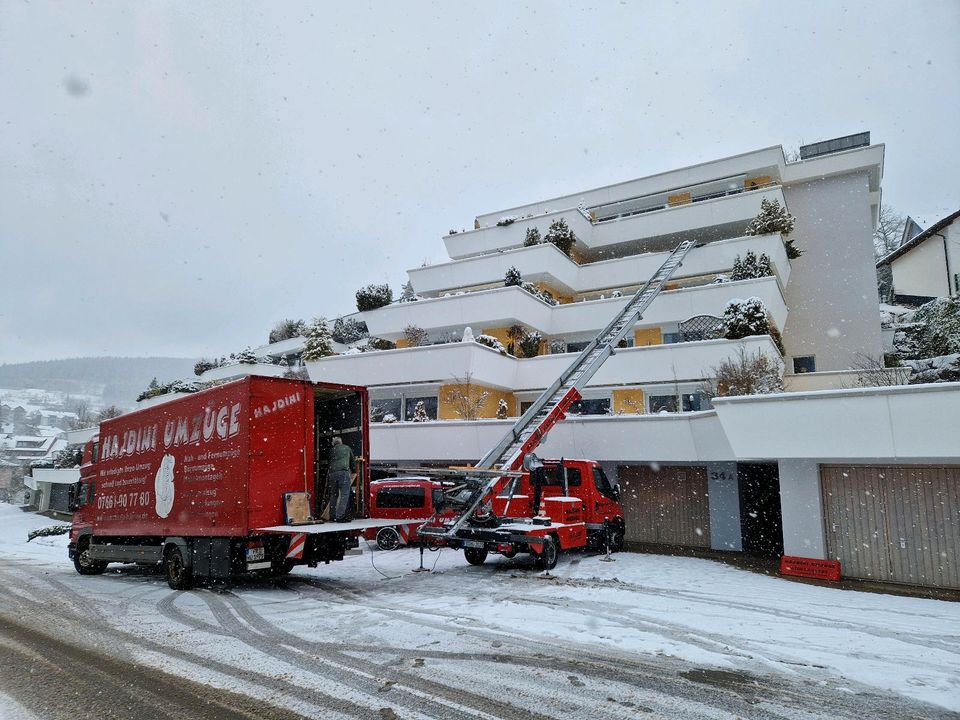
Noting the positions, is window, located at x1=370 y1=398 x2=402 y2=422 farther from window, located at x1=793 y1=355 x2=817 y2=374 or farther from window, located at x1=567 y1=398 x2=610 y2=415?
window, located at x1=793 y1=355 x2=817 y2=374

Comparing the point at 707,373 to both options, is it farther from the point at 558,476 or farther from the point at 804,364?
the point at 804,364

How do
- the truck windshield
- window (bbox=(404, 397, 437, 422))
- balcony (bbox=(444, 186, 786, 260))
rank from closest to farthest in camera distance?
the truck windshield, window (bbox=(404, 397, 437, 422)), balcony (bbox=(444, 186, 786, 260))

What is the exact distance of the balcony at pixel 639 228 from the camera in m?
25.6

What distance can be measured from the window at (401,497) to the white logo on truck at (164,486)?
6587 millimetres

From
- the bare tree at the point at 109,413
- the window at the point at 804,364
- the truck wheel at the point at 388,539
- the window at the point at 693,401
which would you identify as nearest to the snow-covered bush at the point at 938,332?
the window at the point at 804,364

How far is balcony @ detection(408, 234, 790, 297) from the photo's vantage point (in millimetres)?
23734

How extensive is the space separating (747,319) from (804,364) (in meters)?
9.30

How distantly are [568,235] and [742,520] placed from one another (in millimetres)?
14634


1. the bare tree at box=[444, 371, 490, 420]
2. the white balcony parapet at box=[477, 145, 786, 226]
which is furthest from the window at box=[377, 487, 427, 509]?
the white balcony parapet at box=[477, 145, 786, 226]

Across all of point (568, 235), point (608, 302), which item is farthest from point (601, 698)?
point (568, 235)

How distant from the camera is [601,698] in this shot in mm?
5297

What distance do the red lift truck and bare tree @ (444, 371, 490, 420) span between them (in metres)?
4.50

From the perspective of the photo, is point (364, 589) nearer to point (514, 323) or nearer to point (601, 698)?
point (601, 698)

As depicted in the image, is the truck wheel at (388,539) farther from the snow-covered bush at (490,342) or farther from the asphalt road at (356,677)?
the snow-covered bush at (490,342)
